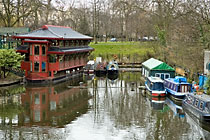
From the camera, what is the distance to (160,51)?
57750 millimetres

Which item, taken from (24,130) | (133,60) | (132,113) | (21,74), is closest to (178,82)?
(132,113)

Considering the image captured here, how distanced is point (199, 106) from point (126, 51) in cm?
4480

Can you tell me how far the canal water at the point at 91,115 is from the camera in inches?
851

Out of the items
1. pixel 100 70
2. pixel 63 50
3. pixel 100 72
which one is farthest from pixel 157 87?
pixel 100 70

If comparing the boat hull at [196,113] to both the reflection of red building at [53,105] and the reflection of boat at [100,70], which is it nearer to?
A: the reflection of red building at [53,105]

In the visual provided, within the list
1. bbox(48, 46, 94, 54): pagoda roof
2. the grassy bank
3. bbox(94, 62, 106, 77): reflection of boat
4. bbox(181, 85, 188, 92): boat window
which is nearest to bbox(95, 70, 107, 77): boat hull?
bbox(94, 62, 106, 77): reflection of boat

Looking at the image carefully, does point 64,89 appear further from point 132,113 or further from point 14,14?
point 14,14

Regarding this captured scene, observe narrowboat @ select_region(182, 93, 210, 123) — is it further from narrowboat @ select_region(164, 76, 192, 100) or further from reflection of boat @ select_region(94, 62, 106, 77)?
reflection of boat @ select_region(94, 62, 106, 77)

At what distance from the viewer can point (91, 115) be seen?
26.5 metres

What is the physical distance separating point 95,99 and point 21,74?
12959mm

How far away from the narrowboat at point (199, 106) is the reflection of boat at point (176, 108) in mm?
611

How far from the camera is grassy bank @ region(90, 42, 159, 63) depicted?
63.8 m

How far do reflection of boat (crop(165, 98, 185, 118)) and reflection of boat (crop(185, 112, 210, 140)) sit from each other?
1071 millimetres

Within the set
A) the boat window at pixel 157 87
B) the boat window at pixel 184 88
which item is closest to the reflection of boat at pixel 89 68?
the boat window at pixel 157 87
